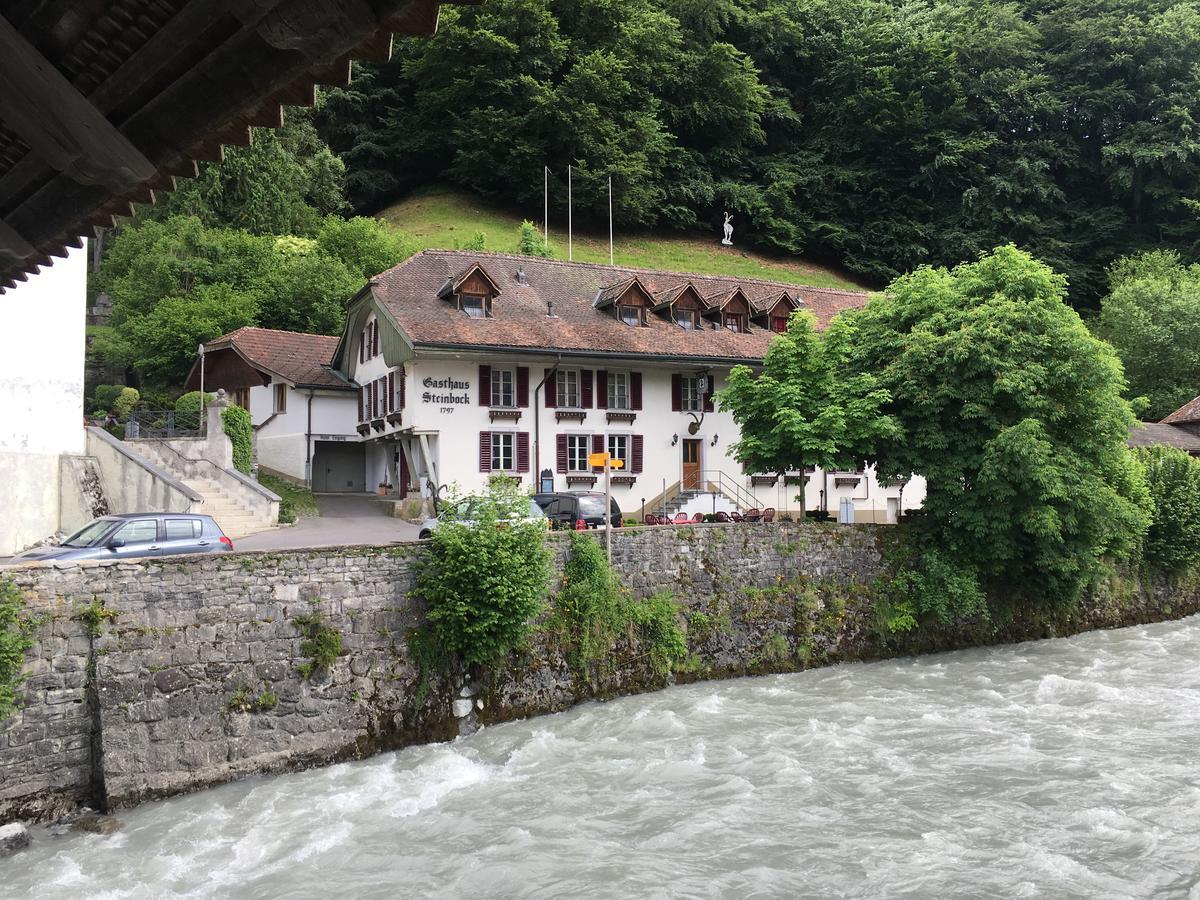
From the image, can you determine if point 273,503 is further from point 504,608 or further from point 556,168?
point 556,168

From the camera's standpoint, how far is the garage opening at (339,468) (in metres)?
36.3

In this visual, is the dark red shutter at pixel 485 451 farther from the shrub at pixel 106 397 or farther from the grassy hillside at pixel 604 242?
the grassy hillside at pixel 604 242

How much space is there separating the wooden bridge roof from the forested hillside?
59.2 meters

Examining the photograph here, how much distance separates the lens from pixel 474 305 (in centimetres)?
2914

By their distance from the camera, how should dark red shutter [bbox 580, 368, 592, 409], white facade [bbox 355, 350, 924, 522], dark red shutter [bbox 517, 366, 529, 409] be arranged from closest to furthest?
white facade [bbox 355, 350, 924, 522] < dark red shutter [bbox 517, 366, 529, 409] < dark red shutter [bbox 580, 368, 592, 409]

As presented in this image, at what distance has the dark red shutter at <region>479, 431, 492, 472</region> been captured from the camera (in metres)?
28.0

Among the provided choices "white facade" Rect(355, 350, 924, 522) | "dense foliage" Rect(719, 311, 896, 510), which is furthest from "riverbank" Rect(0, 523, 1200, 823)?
"white facade" Rect(355, 350, 924, 522)

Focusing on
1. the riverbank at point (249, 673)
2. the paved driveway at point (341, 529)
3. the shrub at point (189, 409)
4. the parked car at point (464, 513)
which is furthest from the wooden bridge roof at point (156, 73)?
the shrub at point (189, 409)

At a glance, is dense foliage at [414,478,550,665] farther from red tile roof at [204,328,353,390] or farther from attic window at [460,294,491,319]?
red tile roof at [204,328,353,390]

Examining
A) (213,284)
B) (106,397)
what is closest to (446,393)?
(106,397)

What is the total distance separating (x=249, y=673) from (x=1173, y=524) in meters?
27.9

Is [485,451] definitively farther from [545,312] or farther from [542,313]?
[545,312]

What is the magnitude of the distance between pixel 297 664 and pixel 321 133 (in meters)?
59.0

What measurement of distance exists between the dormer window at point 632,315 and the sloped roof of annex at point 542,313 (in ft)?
0.95
